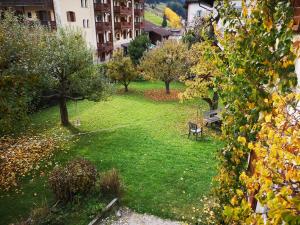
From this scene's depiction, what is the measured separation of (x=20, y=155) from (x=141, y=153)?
660 cm

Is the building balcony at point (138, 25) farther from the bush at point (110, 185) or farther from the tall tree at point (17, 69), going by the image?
the bush at point (110, 185)

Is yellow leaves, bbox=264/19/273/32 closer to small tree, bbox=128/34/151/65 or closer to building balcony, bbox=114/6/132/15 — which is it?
small tree, bbox=128/34/151/65

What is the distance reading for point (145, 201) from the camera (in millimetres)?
11062

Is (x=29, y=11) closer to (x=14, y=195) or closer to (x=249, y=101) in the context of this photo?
(x=14, y=195)

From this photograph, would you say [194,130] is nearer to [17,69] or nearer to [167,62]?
[17,69]

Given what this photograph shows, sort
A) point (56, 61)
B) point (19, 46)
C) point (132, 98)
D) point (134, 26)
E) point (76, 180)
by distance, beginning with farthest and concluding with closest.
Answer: point (134, 26)
point (132, 98)
point (56, 61)
point (19, 46)
point (76, 180)

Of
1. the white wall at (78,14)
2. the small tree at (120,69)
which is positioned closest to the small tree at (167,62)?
the small tree at (120,69)

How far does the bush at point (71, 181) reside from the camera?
10547 millimetres

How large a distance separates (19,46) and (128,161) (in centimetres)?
793

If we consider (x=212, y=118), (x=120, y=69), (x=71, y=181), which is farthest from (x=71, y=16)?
(x=71, y=181)

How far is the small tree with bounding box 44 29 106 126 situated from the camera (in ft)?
54.5

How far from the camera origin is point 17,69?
12008 millimetres

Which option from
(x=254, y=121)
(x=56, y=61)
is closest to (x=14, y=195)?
(x=56, y=61)

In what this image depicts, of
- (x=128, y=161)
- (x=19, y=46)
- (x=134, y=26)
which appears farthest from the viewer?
(x=134, y=26)
